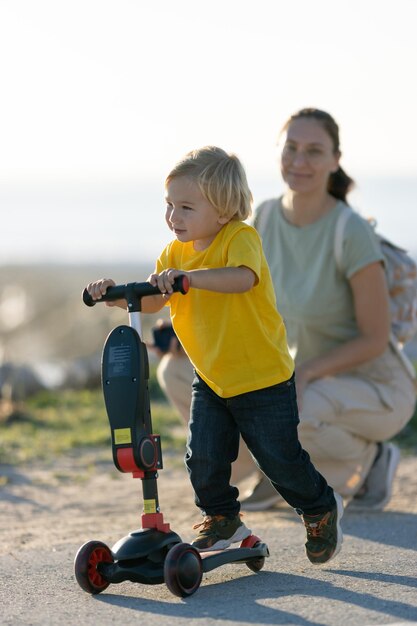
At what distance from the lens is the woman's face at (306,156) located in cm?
613

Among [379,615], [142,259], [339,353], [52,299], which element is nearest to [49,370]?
[339,353]

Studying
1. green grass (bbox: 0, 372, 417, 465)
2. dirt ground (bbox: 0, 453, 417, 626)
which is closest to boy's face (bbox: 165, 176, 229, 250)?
dirt ground (bbox: 0, 453, 417, 626)

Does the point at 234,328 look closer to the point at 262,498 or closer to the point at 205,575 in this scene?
the point at 205,575

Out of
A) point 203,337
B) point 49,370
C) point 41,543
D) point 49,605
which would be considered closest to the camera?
point 49,605

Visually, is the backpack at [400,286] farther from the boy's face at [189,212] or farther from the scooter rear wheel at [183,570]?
the scooter rear wheel at [183,570]

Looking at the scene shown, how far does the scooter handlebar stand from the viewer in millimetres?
4156

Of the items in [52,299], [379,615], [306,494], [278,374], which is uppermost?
[52,299]

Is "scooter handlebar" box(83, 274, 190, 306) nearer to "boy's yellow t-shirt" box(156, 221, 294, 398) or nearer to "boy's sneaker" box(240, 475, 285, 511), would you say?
"boy's yellow t-shirt" box(156, 221, 294, 398)

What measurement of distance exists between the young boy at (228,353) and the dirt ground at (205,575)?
256 millimetres

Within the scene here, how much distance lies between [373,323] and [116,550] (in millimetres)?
2239

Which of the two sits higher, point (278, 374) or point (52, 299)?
point (52, 299)

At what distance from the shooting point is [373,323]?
6.06m

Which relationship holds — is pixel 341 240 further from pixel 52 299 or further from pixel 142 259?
pixel 142 259

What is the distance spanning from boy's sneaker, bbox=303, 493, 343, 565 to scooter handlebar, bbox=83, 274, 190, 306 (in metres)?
1.19
